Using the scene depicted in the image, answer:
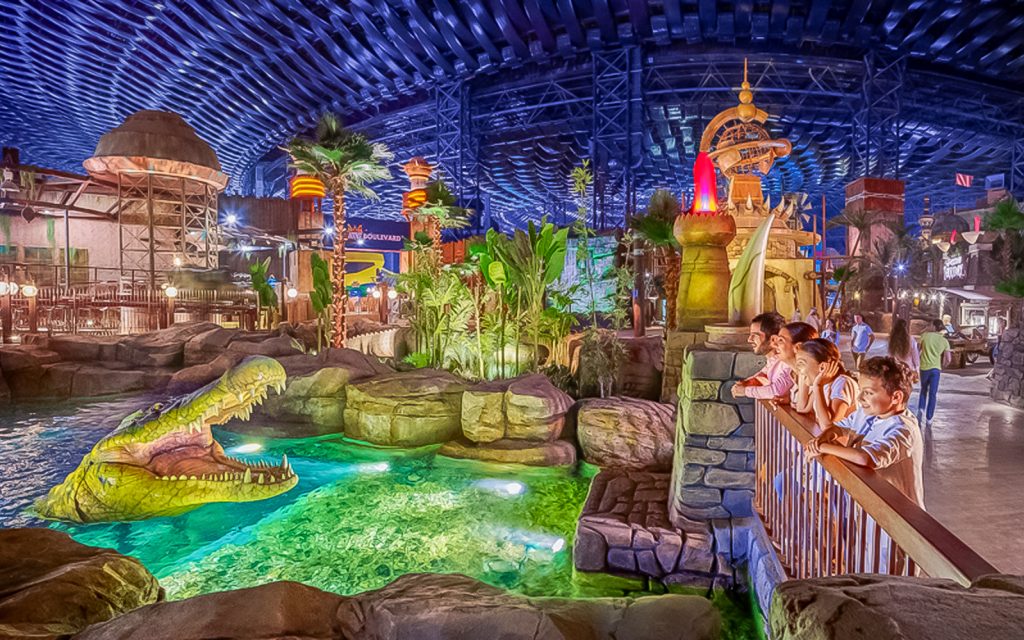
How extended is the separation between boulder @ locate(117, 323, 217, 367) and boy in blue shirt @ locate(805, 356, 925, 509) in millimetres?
12766

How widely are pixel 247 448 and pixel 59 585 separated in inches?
232

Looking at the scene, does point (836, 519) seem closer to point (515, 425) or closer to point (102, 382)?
point (515, 425)

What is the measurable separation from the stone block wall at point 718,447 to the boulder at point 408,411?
4.19m

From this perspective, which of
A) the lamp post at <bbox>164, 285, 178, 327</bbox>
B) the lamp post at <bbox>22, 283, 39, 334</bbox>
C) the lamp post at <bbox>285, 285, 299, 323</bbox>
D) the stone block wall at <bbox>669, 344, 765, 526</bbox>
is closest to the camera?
the stone block wall at <bbox>669, 344, 765, 526</bbox>

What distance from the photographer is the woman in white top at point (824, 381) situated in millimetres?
2820

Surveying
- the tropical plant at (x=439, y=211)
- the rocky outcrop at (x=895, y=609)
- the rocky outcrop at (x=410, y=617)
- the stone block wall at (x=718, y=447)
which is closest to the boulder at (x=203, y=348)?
the tropical plant at (x=439, y=211)

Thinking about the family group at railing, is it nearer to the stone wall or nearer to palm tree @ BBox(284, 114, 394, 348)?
the stone wall

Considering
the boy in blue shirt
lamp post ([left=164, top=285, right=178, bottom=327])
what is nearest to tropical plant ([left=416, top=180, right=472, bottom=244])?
lamp post ([left=164, top=285, right=178, bottom=327])

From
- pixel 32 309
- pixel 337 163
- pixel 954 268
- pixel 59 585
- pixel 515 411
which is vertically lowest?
pixel 515 411

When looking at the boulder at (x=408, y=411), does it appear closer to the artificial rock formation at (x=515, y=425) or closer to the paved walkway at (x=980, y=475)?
the artificial rock formation at (x=515, y=425)

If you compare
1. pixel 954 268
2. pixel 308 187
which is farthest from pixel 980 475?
pixel 954 268

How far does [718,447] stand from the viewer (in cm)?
413

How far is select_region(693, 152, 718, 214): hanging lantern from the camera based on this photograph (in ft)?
20.2

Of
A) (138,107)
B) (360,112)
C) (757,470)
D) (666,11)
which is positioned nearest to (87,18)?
(138,107)
